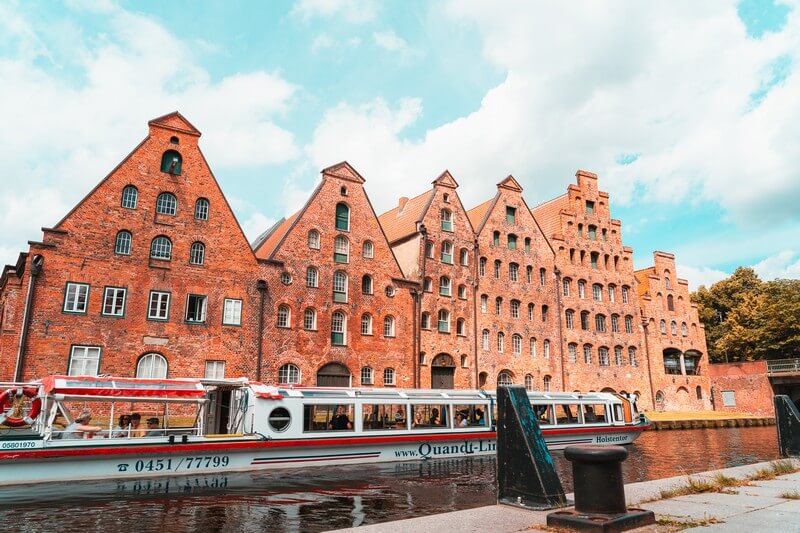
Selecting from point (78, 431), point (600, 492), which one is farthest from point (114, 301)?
point (600, 492)

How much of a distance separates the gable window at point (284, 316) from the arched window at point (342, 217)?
21.6ft

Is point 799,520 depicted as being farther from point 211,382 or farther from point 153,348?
point 153,348

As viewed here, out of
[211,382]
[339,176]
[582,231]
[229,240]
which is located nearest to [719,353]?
[582,231]

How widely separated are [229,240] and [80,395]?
1586 cm

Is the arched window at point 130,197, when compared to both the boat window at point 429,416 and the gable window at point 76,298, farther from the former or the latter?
the boat window at point 429,416

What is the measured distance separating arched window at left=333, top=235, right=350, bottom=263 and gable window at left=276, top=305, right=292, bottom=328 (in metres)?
4.73

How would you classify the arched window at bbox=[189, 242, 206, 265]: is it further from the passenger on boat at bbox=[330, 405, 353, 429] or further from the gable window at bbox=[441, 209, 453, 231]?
the gable window at bbox=[441, 209, 453, 231]

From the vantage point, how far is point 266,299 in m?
33.6

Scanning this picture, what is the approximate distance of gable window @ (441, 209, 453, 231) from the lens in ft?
141

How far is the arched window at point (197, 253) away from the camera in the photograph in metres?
31.8

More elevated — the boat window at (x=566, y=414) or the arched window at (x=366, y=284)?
the arched window at (x=366, y=284)

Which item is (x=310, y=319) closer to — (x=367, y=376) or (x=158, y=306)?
(x=367, y=376)

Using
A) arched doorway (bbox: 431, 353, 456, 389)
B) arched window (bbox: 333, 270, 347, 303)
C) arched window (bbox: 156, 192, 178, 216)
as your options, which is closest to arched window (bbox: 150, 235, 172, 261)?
arched window (bbox: 156, 192, 178, 216)

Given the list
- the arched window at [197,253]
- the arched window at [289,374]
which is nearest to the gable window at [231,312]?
the arched window at [197,253]
